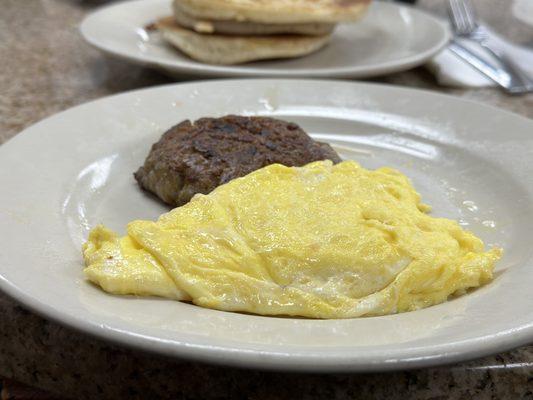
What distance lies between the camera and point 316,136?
5.17ft

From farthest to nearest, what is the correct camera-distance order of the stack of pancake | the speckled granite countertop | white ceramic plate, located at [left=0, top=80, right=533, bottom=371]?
the stack of pancake → the speckled granite countertop → white ceramic plate, located at [left=0, top=80, right=533, bottom=371]

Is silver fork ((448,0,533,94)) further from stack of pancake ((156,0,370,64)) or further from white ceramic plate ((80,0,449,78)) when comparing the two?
stack of pancake ((156,0,370,64))

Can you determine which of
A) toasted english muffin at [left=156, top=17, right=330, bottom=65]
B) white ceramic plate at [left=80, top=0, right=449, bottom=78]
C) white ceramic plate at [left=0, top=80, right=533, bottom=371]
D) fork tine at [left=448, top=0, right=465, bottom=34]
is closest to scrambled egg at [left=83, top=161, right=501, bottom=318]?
white ceramic plate at [left=0, top=80, right=533, bottom=371]

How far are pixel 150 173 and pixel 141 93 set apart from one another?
1.18 ft

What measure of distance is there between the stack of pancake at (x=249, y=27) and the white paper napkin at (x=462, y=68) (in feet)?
0.96

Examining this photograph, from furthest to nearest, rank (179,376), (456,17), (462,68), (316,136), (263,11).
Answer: (456,17)
(462,68)
(263,11)
(316,136)
(179,376)

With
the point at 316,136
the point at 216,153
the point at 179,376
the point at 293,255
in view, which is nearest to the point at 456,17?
the point at 316,136

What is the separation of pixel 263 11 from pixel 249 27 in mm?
82

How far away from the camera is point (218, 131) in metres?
1.36

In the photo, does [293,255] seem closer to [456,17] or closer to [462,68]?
[462,68]

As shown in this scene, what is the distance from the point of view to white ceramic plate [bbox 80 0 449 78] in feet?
6.01

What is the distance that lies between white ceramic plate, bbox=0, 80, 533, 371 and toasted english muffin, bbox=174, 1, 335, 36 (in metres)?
0.36

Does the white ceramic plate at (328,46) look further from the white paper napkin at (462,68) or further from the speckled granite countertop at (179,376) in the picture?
the speckled granite countertop at (179,376)

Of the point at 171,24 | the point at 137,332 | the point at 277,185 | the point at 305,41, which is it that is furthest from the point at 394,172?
the point at 171,24
